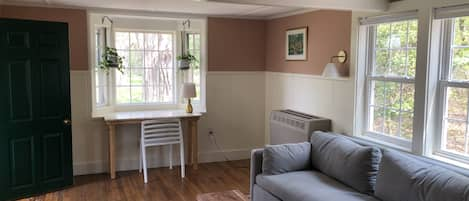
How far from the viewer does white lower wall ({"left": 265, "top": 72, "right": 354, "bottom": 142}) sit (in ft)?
13.0

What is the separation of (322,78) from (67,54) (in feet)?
9.17

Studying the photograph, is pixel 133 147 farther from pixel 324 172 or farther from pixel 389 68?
pixel 389 68

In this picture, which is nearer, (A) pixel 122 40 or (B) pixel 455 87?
(B) pixel 455 87

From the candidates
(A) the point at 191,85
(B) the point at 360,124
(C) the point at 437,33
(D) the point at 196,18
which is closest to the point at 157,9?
(D) the point at 196,18

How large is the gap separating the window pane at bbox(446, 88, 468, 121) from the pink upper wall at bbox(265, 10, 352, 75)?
3.67 ft

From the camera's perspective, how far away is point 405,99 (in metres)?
3.40

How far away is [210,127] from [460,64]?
335 centimetres

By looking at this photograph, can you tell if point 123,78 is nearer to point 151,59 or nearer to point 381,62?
point 151,59

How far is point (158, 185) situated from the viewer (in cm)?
448

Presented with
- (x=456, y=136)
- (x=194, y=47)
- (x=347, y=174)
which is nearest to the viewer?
(x=456, y=136)

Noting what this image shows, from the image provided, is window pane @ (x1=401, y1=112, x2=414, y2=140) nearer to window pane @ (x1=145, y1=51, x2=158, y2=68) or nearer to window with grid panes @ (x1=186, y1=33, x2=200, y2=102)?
window with grid panes @ (x1=186, y1=33, x2=200, y2=102)

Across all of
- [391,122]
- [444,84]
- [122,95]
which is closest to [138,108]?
[122,95]

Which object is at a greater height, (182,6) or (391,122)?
(182,6)

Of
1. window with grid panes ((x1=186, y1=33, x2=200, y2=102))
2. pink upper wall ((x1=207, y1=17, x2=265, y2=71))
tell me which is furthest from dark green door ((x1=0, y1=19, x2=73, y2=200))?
pink upper wall ((x1=207, y1=17, x2=265, y2=71))
